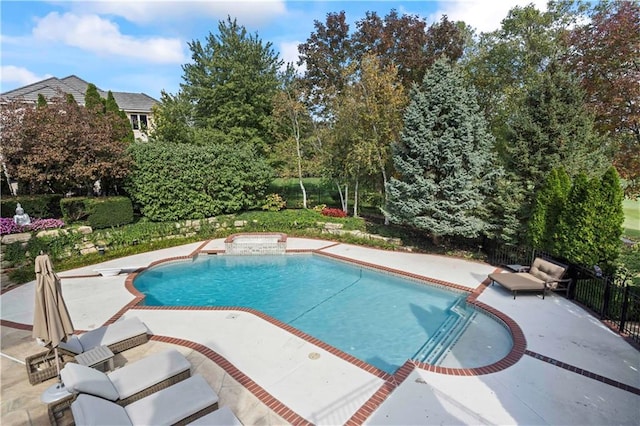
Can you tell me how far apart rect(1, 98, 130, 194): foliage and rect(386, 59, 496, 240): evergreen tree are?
13.7 m

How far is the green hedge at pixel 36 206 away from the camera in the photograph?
14.9 m

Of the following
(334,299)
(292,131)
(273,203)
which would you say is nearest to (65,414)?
(334,299)

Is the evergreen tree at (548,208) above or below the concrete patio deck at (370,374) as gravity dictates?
above

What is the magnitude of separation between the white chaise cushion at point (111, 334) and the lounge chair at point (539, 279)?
9.50 m

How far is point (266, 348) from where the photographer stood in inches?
273

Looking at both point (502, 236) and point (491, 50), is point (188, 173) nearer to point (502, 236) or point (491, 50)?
point (502, 236)

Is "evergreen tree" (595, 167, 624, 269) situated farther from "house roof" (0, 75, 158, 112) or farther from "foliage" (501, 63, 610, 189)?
"house roof" (0, 75, 158, 112)

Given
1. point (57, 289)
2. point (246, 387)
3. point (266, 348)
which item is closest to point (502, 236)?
point (266, 348)

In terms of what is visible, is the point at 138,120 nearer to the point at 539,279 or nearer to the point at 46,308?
the point at 46,308

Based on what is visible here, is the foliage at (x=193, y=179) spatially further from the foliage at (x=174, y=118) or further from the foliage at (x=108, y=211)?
the foliage at (x=174, y=118)

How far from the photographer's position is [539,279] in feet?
31.8

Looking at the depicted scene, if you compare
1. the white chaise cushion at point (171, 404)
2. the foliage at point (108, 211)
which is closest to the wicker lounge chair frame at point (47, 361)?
the white chaise cushion at point (171, 404)

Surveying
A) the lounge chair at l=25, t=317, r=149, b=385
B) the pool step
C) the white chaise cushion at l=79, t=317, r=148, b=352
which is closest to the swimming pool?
the pool step

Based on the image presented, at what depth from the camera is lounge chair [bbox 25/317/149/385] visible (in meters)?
5.57
